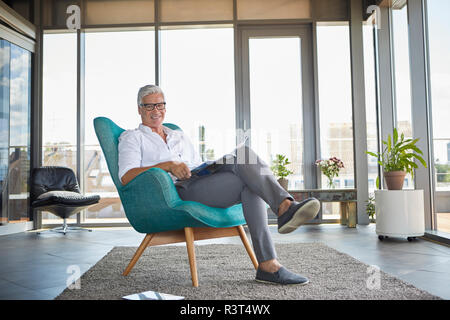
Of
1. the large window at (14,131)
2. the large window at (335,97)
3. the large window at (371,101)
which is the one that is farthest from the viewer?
the large window at (335,97)

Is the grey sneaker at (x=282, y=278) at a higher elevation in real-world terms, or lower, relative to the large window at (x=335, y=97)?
lower

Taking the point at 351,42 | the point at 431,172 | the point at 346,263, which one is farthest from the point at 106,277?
the point at 351,42

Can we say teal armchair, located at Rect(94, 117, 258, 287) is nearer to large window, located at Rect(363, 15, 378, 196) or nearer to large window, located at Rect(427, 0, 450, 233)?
large window, located at Rect(427, 0, 450, 233)

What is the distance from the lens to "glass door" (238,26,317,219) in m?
5.18

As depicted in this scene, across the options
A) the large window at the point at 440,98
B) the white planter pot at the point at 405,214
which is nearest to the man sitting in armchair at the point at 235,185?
the white planter pot at the point at 405,214

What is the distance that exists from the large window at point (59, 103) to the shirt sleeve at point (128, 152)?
10.6 ft

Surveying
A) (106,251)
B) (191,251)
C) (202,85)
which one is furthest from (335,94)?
(191,251)

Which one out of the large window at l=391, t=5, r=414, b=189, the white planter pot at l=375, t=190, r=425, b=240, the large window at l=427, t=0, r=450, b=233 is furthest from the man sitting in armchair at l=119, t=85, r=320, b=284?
the large window at l=391, t=5, r=414, b=189

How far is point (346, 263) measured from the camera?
2.40 meters

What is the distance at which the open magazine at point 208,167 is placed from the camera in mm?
2008

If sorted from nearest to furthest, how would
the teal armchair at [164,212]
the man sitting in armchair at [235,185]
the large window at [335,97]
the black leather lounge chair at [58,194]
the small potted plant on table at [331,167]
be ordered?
the man sitting in armchair at [235,185]
the teal armchair at [164,212]
the black leather lounge chair at [58,194]
the small potted plant on table at [331,167]
the large window at [335,97]

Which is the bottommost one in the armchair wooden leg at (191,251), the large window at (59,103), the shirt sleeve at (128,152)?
the armchair wooden leg at (191,251)

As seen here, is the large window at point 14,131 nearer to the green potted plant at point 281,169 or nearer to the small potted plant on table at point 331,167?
the green potted plant at point 281,169

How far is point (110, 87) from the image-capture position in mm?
5234
